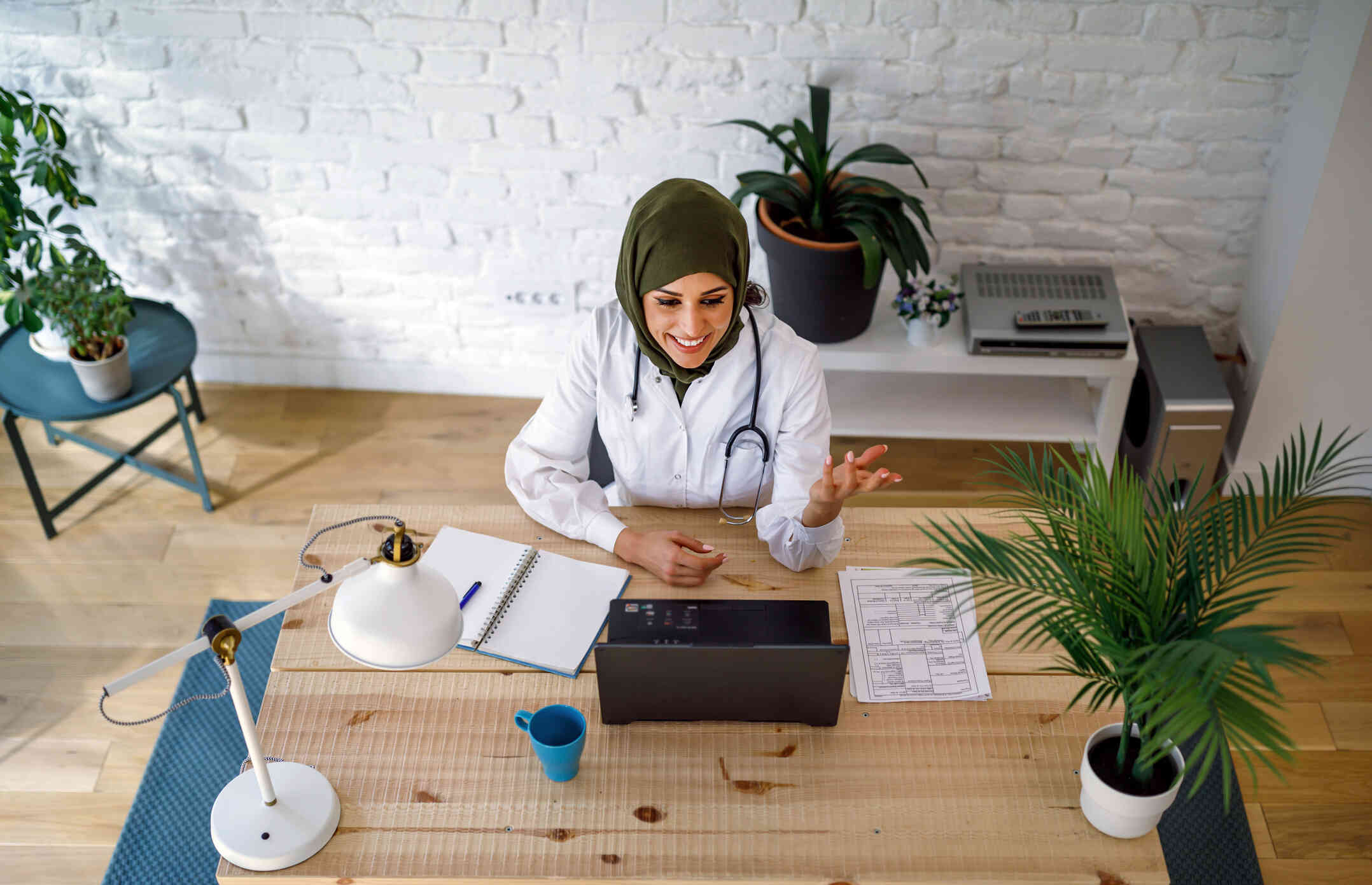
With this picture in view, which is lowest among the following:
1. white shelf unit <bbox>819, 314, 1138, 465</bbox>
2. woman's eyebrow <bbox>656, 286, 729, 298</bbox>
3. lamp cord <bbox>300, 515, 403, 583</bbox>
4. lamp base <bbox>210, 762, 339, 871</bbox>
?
white shelf unit <bbox>819, 314, 1138, 465</bbox>

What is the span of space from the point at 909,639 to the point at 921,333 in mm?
1237

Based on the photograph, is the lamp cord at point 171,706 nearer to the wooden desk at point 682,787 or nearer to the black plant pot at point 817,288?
the wooden desk at point 682,787

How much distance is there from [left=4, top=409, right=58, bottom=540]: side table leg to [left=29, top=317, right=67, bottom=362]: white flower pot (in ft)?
0.62

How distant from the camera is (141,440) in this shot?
10.3 ft

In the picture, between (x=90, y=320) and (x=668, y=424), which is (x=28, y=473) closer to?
(x=90, y=320)

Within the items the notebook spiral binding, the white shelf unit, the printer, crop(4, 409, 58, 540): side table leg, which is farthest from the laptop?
crop(4, 409, 58, 540): side table leg

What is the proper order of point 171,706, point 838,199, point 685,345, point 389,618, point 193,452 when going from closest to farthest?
point 389,618 → point 685,345 → point 171,706 → point 838,199 → point 193,452

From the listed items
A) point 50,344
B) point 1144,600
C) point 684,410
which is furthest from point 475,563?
point 50,344

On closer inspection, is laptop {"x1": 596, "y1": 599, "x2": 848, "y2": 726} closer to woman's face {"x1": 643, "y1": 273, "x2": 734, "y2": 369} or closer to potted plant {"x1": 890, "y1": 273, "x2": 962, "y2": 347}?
woman's face {"x1": 643, "y1": 273, "x2": 734, "y2": 369}

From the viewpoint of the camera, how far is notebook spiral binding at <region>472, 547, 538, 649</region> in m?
1.72

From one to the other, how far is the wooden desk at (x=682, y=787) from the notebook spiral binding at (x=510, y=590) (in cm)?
5

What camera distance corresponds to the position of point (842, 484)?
1659mm

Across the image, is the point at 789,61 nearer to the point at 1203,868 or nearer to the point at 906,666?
the point at 906,666

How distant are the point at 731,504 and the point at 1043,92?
1.46 m
